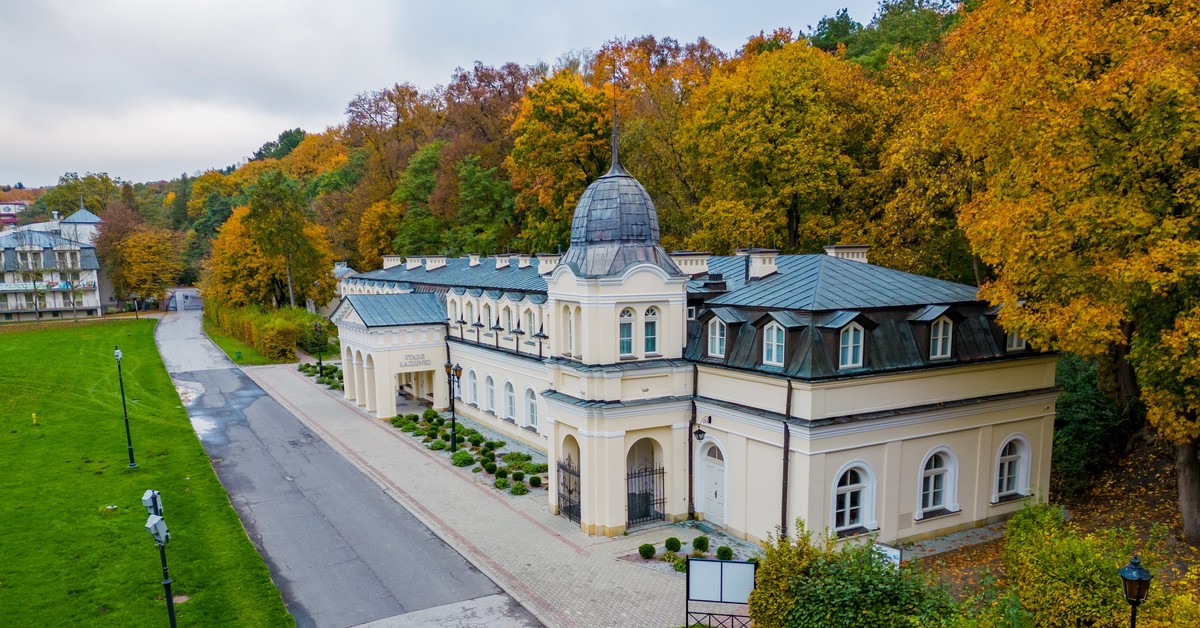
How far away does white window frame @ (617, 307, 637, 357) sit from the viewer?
1992cm

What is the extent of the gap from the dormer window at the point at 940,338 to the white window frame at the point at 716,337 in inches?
211

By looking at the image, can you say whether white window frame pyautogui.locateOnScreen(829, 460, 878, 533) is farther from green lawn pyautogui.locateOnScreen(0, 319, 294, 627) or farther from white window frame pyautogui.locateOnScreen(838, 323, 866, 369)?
green lawn pyautogui.locateOnScreen(0, 319, 294, 627)

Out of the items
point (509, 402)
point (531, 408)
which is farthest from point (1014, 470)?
point (509, 402)

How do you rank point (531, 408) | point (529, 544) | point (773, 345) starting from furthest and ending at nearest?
point (531, 408) < point (529, 544) < point (773, 345)

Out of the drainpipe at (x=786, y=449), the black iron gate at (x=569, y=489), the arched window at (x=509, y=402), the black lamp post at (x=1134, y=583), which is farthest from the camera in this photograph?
the arched window at (x=509, y=402)

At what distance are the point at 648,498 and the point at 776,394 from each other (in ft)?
17.3

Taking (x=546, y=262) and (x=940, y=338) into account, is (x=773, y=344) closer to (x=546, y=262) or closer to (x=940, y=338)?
(x=940, y=338)

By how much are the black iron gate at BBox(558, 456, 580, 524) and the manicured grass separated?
124ft

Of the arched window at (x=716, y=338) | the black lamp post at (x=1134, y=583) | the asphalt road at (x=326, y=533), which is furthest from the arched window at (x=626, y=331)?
the black lamp post at (x=1134, y=583)

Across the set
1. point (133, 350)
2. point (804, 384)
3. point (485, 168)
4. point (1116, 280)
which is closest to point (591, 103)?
point (485, 168)

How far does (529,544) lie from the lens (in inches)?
765

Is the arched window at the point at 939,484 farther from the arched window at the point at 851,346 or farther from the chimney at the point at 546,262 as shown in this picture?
Answer: the chimney at the point at 546,262

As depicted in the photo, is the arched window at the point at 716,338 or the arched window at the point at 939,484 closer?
the arched window at the point at 939,484

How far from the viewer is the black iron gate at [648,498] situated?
67.5 feet
